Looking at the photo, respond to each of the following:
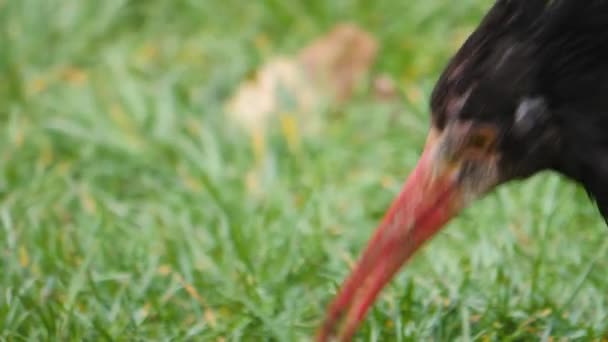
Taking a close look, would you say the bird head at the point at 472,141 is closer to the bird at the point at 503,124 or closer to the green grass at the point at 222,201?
the bird at the point at 503,124

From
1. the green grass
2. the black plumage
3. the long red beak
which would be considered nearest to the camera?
the black plumage

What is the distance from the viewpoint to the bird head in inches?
91.7

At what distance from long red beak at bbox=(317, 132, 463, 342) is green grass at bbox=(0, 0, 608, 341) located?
37cm

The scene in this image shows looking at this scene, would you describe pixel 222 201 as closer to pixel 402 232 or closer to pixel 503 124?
pixel 402 232

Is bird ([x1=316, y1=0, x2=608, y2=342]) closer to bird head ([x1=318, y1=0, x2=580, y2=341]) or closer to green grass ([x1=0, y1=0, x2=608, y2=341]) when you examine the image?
bird head ([x1=318, y1=0, x2=580, y2=341])

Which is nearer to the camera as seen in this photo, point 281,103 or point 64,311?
point 64,311

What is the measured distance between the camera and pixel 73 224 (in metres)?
3.52

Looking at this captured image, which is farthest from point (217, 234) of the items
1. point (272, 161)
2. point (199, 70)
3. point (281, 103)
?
point (199, 70)

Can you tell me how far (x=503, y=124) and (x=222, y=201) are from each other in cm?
142

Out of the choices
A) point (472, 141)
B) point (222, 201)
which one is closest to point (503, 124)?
point (472, 141)

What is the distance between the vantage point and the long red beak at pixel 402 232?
2422mm

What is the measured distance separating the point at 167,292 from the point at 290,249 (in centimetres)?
37

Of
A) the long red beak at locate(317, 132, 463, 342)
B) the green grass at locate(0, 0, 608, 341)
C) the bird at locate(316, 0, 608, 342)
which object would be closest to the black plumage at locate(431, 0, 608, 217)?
the bird at locate(316, 0, 608, 342)

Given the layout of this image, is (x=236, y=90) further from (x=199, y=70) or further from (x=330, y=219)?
(x=330, y=219)
